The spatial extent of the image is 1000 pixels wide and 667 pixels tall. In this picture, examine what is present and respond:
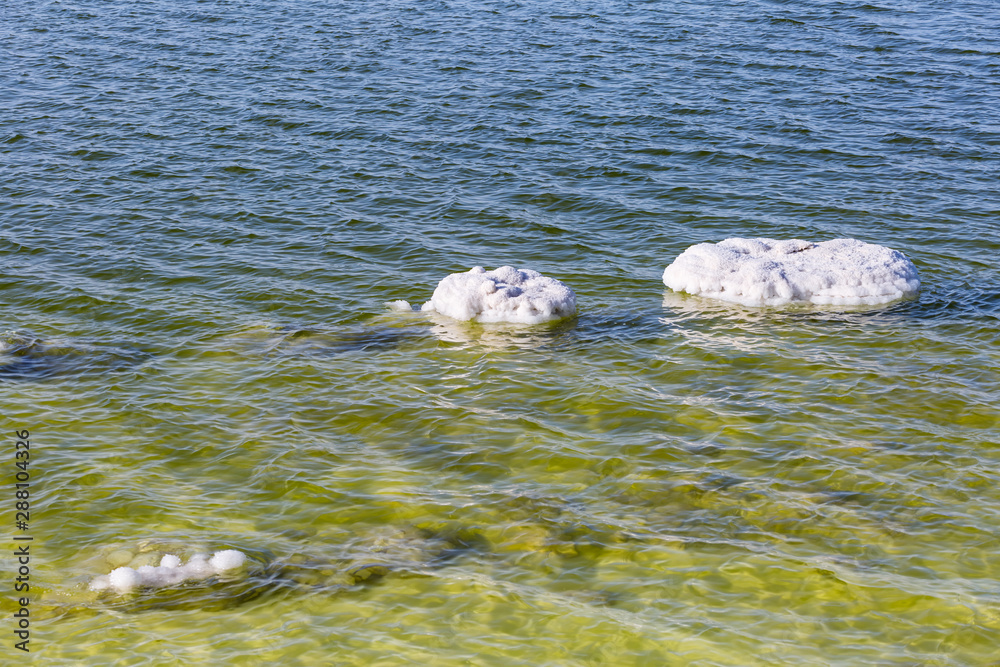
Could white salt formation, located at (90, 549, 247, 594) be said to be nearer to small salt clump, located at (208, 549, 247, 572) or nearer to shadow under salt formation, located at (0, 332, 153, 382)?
small salt clump, located at (208, 549, 247, 572)

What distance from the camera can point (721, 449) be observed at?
13.4 m

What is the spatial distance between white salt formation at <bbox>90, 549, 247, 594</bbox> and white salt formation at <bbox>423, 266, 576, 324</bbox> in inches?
283

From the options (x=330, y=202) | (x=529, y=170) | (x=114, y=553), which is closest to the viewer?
(x=114, y=553)

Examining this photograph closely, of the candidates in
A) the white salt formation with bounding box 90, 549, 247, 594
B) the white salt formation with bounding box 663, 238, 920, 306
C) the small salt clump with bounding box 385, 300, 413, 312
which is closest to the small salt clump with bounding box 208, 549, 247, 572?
the white salt formation with bounding box 90, 549, 247, 594

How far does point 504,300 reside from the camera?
17.2 meters

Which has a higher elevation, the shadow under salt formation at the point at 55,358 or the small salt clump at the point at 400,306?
the small salt clump at the point at 400,306

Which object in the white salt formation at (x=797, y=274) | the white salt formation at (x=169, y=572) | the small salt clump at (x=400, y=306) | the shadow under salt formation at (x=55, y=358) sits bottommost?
the white salt formation at (x=169, y=572)

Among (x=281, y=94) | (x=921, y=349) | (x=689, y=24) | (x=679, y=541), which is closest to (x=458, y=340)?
(x=679, y=541)

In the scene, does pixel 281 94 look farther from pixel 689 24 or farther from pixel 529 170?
pixel 689 24

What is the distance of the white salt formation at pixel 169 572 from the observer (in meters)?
10.8

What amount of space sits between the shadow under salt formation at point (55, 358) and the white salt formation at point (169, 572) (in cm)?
563

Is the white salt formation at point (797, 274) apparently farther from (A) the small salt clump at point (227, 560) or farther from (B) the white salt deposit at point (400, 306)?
(A) the small salt clump at point (227, 560)

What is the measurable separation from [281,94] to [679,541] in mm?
21134

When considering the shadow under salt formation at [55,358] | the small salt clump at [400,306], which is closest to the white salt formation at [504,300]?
the small salt clump at [400,306]
